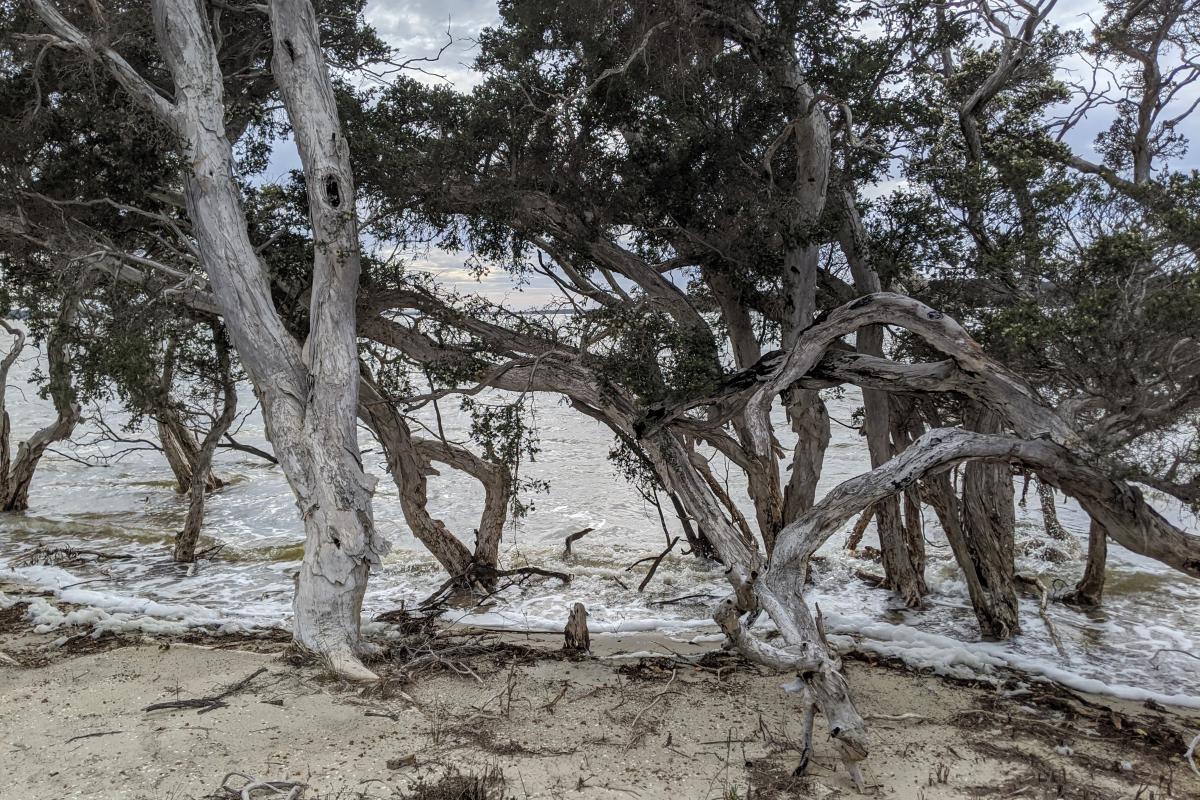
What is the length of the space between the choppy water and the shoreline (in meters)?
1.31

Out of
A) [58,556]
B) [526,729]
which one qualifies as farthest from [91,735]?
[58,556]

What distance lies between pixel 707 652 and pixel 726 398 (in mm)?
2331

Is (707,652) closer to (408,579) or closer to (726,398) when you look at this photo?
(726,398)

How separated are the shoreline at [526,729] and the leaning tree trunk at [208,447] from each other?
12.0 feet

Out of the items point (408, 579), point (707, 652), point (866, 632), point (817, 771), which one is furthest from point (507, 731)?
point (408, 579)

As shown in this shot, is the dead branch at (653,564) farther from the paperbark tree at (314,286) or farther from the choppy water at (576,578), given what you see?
the paperbark tree at (314,286)

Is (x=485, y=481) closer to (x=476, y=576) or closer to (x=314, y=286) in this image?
(x=476, y=576)

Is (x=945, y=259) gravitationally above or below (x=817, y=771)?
above

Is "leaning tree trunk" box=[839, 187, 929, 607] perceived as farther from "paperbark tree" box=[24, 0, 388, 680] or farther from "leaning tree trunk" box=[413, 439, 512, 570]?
"paperbark tree" box=[24, 0, 388, 680]

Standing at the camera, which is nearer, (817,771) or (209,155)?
(817,771)

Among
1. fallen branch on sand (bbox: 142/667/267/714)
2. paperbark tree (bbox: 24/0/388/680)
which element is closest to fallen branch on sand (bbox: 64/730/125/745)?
fallen branch on sand (bbox: 142/667/267/714)

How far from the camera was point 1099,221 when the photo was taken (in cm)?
630

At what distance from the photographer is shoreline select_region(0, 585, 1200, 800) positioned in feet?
15.0

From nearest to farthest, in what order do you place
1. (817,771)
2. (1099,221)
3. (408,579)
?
(817,771), (1099,221), (408,579)
